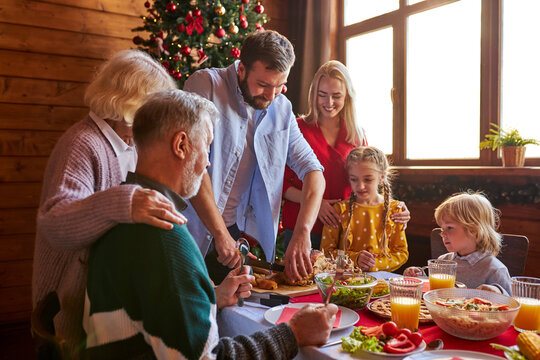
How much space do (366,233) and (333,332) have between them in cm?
120

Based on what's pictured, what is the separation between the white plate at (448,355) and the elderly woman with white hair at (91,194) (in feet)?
2.19

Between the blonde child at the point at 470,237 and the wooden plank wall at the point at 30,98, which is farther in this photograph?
the wooden plank wall at the point at 30,98

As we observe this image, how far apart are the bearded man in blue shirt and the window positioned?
174cm

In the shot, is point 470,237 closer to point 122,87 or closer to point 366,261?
point 366,261

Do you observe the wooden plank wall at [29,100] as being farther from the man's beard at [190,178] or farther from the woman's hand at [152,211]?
the woman's hand at [152,211]

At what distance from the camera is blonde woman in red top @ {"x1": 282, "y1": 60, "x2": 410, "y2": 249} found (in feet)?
8.63

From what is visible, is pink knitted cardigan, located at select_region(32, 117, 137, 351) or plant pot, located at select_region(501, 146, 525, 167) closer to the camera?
pink knitted cardigan, located at select_region(32, 117, 137, 351)

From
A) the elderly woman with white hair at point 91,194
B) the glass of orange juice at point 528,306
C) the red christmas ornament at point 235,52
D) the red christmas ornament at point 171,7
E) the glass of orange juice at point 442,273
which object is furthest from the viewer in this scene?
the red christmas ornament at point 235,52

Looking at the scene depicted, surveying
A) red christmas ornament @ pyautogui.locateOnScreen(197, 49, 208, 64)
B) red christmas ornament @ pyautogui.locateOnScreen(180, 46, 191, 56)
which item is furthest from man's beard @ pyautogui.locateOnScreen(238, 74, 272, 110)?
red christmas ornament @ pyautogui.locateOnScreen(180, 46, 191, 56)

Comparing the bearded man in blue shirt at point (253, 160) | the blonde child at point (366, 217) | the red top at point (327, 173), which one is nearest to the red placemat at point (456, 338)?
the bearded man in blue shirt at point (253, 160)

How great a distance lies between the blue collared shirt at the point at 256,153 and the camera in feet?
6.85

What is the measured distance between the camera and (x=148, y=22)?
366 centimetres

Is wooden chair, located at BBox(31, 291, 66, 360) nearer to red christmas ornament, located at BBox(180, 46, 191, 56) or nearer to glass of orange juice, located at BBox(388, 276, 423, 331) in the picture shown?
glass of orange juice, located at BBox(388, 276, 423, 331)

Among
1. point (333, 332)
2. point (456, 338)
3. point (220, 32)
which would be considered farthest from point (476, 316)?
point (220, 32)
